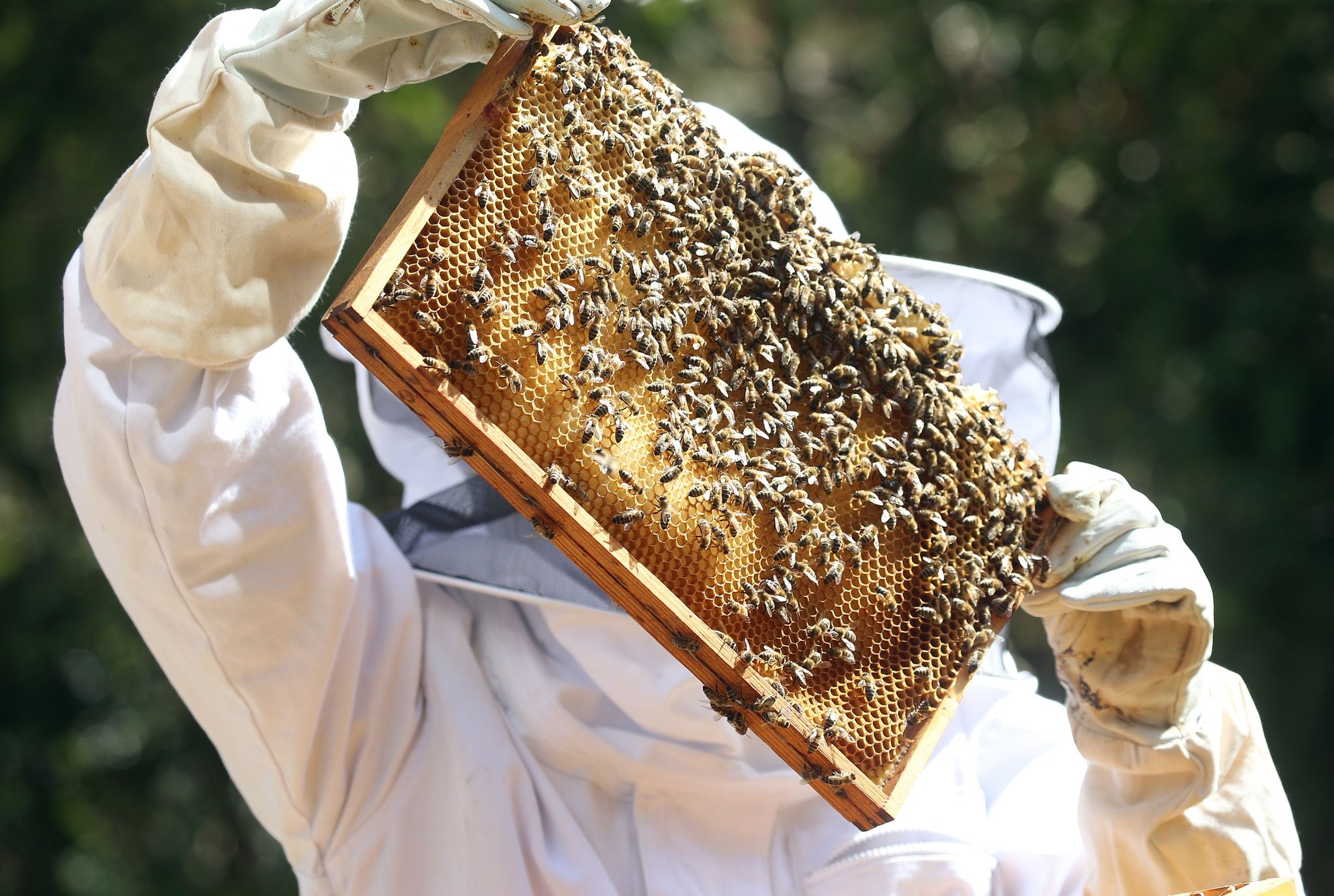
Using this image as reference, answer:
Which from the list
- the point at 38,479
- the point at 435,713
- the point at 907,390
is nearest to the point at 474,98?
the point at 907,390

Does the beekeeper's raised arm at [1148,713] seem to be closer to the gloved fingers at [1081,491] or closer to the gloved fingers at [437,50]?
the gloved fingers at [1081,491]

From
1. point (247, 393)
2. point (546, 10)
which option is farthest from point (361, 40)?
point (247, 393)

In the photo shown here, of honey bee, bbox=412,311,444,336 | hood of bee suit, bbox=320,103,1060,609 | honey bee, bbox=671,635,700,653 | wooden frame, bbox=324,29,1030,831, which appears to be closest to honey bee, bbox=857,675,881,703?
wooden frame, bbox=324,29,1030,831

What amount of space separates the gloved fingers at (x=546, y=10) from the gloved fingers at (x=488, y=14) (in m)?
0.01

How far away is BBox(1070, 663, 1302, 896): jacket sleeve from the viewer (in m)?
2.04

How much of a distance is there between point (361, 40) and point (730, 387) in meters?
0.75

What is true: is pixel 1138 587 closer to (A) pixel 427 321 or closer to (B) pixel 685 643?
(B) pixel 685 643

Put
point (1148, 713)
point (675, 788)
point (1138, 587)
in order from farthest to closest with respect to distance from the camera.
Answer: point (675, 788)
point (1148, 713)
point (1138, 587)

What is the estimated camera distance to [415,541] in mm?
2354

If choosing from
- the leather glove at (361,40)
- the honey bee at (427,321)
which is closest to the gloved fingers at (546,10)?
the leather glove at (361,40)

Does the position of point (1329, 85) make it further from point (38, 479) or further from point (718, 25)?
point (38, 479)

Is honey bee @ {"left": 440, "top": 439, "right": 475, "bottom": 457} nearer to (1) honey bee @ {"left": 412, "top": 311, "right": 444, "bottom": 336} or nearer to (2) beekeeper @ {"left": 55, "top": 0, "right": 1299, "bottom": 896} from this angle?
(1) honey bee @ {"left": 412, "top": 311, "right": 444, "bottom": 336}

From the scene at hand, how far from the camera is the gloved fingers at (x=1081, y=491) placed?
194 centimetres

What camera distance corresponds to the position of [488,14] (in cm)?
156
